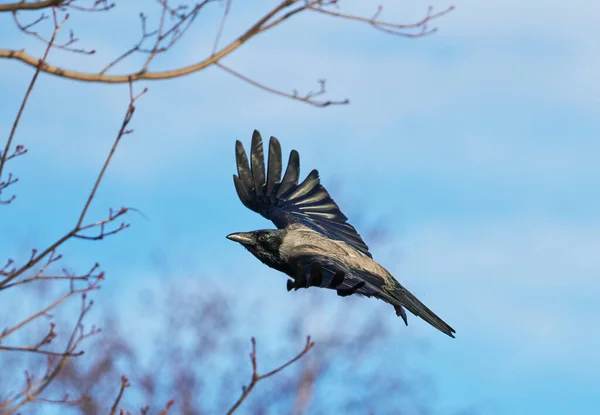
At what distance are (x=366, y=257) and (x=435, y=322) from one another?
39.6 inches

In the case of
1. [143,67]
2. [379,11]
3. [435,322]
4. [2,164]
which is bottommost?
[435,322]

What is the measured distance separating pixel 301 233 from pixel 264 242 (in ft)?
1.13

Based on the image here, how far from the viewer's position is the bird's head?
6.84m

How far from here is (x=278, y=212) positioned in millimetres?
7512

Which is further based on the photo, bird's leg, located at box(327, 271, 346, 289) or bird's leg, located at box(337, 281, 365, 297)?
bird's leg, located at box(337, 281, 365, 297)

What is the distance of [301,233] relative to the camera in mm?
7023

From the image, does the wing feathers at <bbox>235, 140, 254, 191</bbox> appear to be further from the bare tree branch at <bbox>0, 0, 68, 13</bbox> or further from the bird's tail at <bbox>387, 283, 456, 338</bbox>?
the bare tree branch at <bbox>0, 0, 68, 13</bbox>

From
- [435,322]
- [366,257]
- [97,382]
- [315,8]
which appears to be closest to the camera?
[315,8]

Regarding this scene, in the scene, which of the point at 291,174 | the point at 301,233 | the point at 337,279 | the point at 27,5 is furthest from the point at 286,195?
the point at 27,5

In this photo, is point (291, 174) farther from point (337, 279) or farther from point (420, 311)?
point (337, 279)

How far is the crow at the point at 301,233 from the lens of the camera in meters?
6.48

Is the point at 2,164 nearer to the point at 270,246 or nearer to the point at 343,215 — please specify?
the point at 270,246

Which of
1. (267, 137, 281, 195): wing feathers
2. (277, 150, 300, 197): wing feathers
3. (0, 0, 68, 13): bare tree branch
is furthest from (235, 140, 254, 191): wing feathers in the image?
(0, 0, 68, 13): bare tree branch

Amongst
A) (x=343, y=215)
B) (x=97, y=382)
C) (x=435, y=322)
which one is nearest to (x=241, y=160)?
(x=343, y=215)
